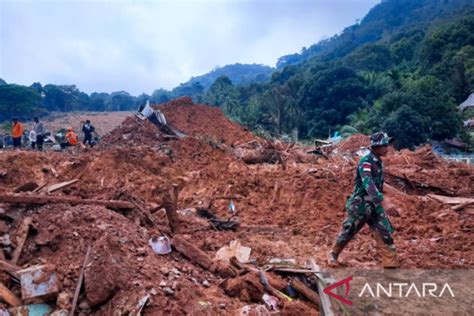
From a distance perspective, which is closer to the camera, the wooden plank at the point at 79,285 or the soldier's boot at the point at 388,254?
the wooden plank at the point at 79,285

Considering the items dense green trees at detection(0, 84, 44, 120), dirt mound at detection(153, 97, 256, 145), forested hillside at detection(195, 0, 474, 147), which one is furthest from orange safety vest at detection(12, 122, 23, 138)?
dense green trees at detection(0, 84, 44, 120)

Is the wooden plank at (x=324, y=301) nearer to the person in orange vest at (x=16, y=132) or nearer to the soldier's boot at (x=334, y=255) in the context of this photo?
the soldier's boot at (x=334, y=255)

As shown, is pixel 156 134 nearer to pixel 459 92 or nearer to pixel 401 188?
pixel 401 188

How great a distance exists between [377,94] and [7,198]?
38495mm

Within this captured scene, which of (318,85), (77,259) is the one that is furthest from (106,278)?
(318,85)

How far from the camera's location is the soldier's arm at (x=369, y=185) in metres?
4.25

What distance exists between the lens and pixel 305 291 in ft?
12.6

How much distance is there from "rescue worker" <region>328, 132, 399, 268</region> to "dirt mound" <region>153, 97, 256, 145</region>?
39.5 ft

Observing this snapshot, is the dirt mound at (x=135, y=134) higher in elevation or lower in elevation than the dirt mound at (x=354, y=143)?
higher

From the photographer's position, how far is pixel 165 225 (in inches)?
220

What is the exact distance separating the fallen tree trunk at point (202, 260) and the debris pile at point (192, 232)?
0.01 metres

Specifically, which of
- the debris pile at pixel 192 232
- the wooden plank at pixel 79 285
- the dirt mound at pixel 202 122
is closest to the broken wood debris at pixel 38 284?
the debris pile at pixel 192 232

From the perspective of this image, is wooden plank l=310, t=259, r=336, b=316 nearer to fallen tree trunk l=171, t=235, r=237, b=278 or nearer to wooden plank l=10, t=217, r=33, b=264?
fallen tree trunk l=171, t=235, r=237, b=278

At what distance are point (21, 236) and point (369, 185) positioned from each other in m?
3.69
